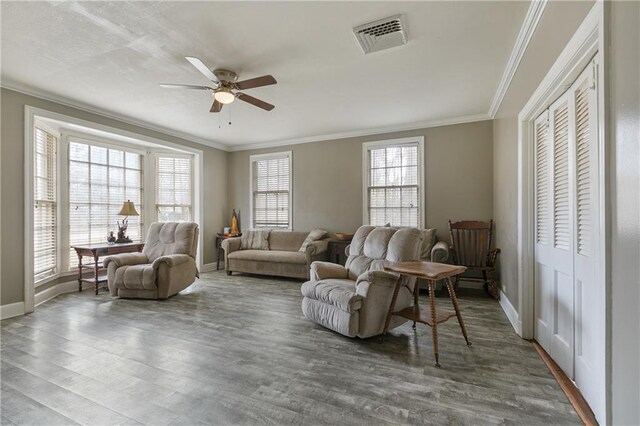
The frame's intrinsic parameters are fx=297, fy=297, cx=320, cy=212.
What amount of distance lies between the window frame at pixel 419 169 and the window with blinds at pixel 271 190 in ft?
5.54

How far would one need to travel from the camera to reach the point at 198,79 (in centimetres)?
340

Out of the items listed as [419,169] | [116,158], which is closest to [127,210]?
[116,158]

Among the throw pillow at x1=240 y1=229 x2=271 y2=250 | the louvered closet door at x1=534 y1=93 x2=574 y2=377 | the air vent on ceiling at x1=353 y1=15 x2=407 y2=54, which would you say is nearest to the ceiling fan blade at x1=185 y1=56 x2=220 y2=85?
the air vent on ceiling at x1=353 y1=15 x2=407 y2=54

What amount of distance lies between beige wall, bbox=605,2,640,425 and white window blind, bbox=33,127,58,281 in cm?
557

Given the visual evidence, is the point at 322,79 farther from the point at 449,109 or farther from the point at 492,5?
the point at 449,109

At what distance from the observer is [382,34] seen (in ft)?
8.30

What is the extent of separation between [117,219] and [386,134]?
5.12 m

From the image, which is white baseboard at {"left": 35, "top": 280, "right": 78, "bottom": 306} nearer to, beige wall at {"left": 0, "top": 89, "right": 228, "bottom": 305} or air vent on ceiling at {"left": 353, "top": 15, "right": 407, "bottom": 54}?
beige wall at {"left": 0, "top": 89, "right": 228, "bottom": 305}

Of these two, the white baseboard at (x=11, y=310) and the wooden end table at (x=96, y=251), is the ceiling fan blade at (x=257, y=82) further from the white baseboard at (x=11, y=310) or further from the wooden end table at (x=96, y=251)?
the white baseboard at (x=11, y=310)

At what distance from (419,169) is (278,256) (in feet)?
9.62

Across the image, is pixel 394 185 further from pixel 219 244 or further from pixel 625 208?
pixel 625 208

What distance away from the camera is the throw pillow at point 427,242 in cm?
457

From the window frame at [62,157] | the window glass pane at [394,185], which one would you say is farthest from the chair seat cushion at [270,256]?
the window glass pane at [394,185]

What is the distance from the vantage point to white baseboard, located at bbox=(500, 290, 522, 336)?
Answer: 288 centimetres
